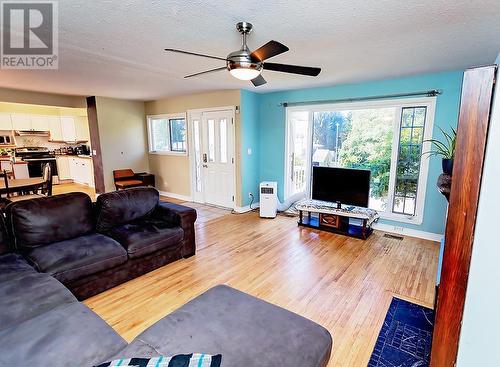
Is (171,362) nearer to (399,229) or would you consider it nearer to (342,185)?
(342,185)

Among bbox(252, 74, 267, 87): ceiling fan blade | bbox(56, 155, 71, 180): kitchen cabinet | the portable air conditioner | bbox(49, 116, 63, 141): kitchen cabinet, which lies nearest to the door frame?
the portable air conditioner

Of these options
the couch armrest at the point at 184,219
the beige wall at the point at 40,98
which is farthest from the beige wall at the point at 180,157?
the couch armrest at the point at 184,219

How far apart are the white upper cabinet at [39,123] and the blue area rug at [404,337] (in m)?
9.73

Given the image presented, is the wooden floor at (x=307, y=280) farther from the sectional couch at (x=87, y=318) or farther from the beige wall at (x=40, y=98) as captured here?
the beige wall at (x=40, y=98)

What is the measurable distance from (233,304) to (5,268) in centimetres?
184

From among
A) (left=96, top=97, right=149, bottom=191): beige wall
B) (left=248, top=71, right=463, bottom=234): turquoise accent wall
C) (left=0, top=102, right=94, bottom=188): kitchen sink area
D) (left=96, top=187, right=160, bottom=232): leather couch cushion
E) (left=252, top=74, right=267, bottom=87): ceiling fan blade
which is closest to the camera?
(left=252, top=74, right=267, bottom=87): ceiling fan blade

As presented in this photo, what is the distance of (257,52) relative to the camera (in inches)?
76.7

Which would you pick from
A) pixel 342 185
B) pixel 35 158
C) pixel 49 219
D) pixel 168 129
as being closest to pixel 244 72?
pixel 49 219

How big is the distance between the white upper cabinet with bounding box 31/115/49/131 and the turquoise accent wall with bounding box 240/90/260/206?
6.67 m

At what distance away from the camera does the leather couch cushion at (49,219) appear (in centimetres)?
235

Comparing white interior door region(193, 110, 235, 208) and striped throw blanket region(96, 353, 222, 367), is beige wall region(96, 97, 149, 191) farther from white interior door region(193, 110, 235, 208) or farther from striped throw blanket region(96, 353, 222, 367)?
striped throw blanket region(96, 353, 222, 367)

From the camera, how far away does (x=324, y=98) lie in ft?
15.1

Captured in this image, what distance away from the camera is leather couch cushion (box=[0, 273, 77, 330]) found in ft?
5.00

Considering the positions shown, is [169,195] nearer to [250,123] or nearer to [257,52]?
[250,123]
